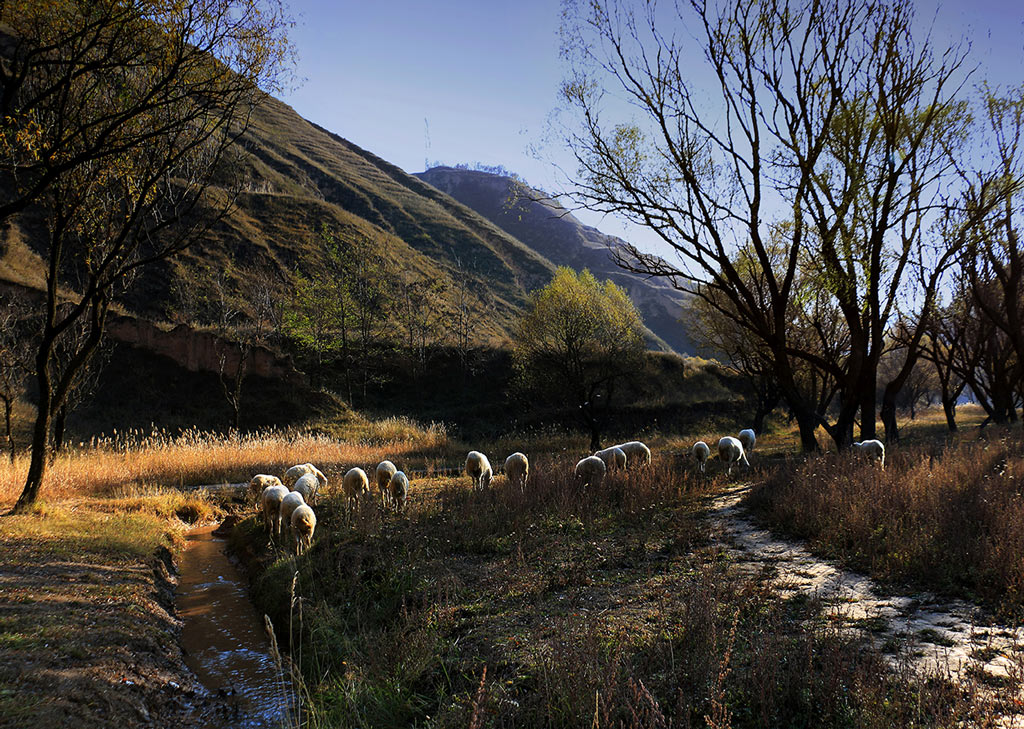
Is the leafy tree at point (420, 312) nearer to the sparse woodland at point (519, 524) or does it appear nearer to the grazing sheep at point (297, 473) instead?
the sparse woodland at point (519, 524)

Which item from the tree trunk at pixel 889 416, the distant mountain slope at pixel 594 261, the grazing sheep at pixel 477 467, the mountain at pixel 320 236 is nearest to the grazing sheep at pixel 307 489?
the grazing sheep at pixel 477 467

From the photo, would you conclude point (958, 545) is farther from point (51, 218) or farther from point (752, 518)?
point (51, 218)

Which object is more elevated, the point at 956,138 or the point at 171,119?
the point at 956,138

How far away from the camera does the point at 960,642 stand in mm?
4395

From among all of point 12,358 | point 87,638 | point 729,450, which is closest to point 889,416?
point 729,450

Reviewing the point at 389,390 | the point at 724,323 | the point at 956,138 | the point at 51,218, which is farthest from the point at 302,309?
the point at 956,138

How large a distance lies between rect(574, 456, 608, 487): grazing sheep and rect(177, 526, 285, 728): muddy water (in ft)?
20.2

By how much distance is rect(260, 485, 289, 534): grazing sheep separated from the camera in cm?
1012

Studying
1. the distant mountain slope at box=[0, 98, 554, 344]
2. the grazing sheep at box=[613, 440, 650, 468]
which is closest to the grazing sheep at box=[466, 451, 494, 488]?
the grazing sheep at box=[613, 440, 650, 468]

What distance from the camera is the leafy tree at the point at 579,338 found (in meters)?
30.6

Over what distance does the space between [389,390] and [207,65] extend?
3612 cm

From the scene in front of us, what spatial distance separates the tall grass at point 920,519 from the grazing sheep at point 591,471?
114 inches

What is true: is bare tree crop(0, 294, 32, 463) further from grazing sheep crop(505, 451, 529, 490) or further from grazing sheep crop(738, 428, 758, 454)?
grazing sheep crop(738, 428, 758, 454)

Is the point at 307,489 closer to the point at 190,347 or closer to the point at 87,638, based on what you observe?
the point at 87,638
